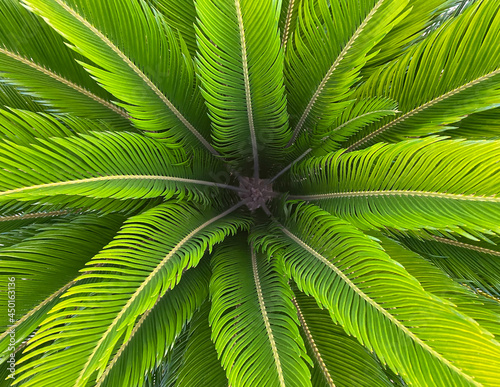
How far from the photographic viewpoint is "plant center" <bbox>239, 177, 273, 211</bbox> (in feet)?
4.50

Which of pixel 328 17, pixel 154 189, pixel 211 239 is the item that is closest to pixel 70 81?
pixel 154 189

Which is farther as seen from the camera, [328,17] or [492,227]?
[328,17]

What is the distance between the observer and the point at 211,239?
95 cm

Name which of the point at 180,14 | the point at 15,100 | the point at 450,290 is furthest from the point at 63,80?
the point at 450,290

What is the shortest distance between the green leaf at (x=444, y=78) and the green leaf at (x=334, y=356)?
712 mm

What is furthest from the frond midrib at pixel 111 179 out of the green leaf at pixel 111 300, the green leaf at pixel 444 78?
the green leaf at pixel 444 78

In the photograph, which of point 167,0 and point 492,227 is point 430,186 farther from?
point 167,0

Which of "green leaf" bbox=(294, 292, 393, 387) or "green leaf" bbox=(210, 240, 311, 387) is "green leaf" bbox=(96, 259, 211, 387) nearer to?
"green leaf" bbox=(210, 240, 311, 387)

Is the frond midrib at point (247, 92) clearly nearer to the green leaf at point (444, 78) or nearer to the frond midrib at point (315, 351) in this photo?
the green leaf at point (444, 78)

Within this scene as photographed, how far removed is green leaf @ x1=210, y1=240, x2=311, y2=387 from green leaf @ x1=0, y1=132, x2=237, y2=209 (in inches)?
12.7

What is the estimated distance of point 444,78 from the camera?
103 centimetres

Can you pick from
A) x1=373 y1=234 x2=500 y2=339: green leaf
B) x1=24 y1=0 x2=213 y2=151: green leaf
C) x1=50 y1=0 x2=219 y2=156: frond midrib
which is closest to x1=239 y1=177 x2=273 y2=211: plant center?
x1=50 y1=0 x2=219 y2=156: frond midrib

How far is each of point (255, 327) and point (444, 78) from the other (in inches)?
38.8

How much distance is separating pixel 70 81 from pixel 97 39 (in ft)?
1.24
